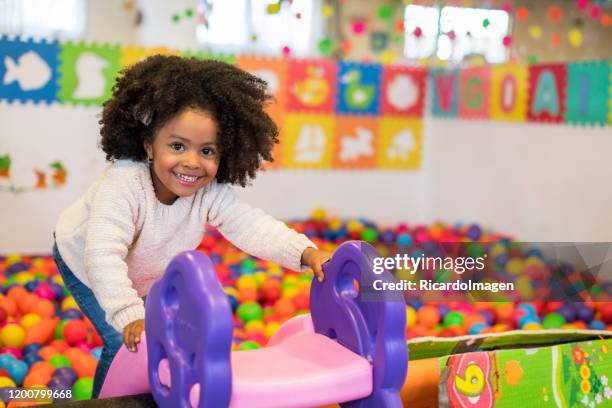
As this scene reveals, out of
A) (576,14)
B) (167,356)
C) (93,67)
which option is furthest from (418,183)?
(167,356)

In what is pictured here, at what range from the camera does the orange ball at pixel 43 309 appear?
2117mm

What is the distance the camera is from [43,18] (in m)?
3.25

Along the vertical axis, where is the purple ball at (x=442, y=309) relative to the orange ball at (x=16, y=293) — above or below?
below

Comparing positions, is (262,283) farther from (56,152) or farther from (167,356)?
(167,356)

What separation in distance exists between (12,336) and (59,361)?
0.21 meters

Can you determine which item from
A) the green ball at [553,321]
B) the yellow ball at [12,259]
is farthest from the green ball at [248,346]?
the yellow ball at [12,259]

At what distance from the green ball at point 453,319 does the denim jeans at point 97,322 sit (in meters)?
1.12

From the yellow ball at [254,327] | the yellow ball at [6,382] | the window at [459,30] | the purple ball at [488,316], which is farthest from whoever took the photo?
the window at [459,30]

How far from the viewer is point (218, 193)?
4.70 feet

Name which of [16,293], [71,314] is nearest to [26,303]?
[16,293]

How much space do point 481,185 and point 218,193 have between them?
207cm

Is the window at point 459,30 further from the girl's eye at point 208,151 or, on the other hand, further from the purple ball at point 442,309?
the girl's eye at point 208,151

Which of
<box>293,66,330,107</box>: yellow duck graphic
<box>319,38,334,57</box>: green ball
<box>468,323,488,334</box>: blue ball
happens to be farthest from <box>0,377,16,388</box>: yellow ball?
<box>319,38,334,57</box>: green ball

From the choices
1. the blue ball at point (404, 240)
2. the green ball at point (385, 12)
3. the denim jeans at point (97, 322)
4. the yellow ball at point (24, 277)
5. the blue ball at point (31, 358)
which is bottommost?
the blue ball at point (404, 240)
